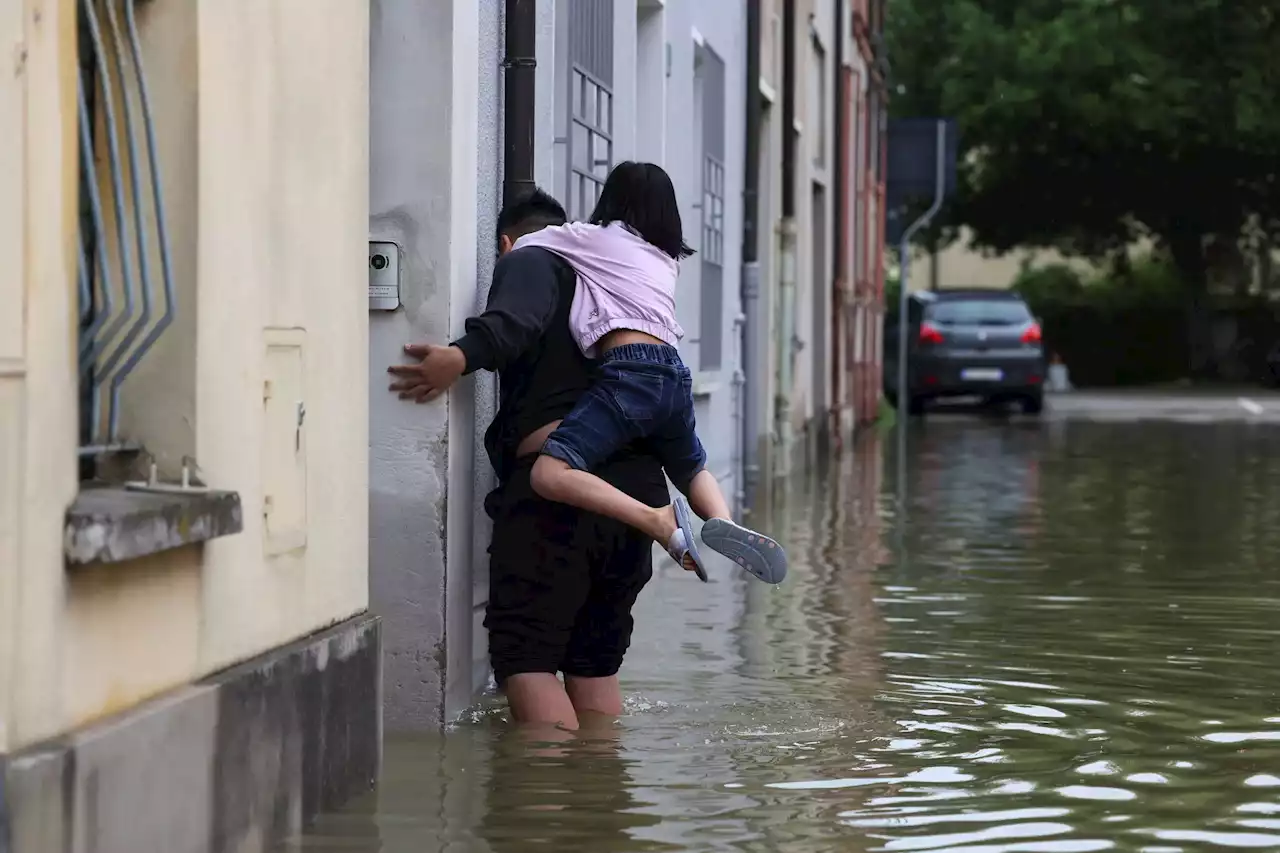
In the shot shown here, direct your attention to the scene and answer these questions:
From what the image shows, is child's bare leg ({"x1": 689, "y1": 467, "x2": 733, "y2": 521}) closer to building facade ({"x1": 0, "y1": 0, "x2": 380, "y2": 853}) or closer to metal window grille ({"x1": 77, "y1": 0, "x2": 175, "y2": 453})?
building facade ({"x1": 0, "y1": 0, "x2": 380, "y2": 853})

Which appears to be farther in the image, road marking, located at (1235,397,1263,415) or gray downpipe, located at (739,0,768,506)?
road marking, located at (1235,397,1263,415)

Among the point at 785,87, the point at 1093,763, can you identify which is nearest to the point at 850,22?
the point at 785,87

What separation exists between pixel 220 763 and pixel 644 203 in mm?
2375

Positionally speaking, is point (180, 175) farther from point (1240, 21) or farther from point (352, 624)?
point (1240, 21)

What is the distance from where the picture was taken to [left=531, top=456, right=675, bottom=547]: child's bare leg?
6.31 metres

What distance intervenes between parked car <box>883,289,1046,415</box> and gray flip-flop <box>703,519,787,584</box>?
2432cm

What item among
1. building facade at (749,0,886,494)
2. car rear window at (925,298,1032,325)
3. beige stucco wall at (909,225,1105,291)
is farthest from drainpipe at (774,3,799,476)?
beige stucco wall at (909,225,1105,291)

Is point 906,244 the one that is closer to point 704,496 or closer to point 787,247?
point 787,247

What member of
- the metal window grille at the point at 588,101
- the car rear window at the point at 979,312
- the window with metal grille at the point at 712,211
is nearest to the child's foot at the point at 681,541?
the metal window grille at the point at 588,101

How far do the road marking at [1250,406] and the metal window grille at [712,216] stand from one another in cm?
1987

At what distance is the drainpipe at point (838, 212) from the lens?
26.6 metres

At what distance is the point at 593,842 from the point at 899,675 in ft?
9.53

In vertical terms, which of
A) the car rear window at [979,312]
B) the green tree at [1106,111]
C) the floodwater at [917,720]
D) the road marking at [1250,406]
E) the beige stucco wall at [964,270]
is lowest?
the floodwater at [917,720]

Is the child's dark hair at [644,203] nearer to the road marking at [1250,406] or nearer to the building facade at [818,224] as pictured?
the building facade at [818,224]
